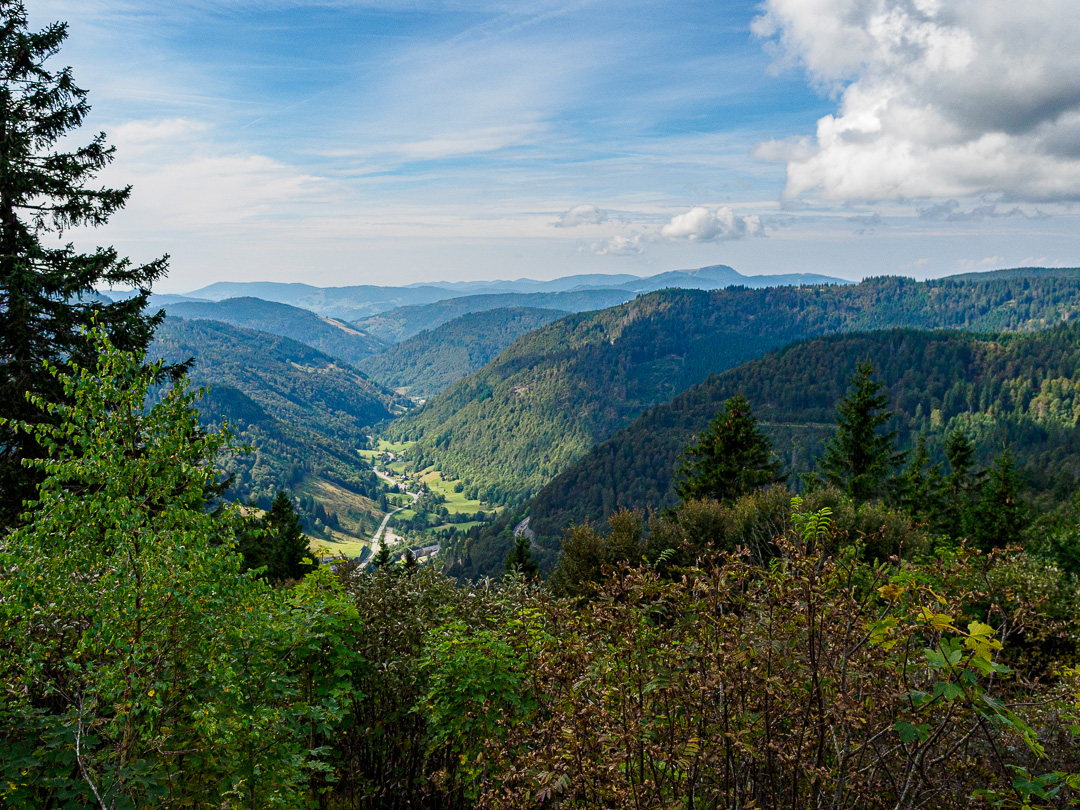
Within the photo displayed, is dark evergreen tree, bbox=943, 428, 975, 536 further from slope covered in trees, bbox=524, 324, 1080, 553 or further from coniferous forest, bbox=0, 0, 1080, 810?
slope covered in trees, bbox=524, 324, 1080, 553

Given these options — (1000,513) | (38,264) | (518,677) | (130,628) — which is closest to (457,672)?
(518,677)

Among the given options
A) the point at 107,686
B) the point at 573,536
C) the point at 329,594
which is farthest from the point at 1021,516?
the point at 107,686

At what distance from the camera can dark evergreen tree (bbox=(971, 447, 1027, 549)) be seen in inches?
1240

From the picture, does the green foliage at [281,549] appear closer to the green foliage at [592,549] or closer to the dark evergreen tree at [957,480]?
the green foliage at [592,549]

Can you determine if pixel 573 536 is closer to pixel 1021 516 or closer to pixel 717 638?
pixel 717 638

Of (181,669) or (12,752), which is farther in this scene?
(181,669)

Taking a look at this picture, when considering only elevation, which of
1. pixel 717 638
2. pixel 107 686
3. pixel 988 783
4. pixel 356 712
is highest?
pixel 717 638

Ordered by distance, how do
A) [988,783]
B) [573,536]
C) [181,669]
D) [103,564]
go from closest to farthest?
[988,783] → [103,564] → [181,669] → [573,536]

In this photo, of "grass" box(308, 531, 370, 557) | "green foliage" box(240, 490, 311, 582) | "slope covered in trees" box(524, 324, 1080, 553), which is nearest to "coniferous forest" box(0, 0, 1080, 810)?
"green foliage" box(240, 490, 311, 582)

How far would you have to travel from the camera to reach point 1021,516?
1303 inches

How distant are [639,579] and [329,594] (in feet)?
15.1

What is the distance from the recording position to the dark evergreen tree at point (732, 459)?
34750mm

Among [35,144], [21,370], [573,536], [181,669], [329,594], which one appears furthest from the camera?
[573,536]

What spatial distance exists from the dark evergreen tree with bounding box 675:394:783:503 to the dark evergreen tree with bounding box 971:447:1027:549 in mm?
10983
